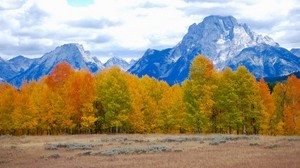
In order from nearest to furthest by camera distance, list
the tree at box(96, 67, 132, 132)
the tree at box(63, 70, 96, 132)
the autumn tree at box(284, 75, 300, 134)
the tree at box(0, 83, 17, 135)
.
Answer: the tree at box(63, 70, 96, 132) < the tree at box(96, 67, 132, 132) < the autumn tree at box(284, 75, 300, 134) < the tree at box(0, 83, 17, 135)

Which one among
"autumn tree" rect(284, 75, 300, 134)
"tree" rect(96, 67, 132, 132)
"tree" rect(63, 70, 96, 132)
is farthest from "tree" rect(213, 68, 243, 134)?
"tree" rect(63, 70, 96, 132)

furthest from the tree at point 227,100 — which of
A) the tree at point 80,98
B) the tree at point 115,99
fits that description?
the tree at point 80,98

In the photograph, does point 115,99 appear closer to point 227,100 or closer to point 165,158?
point 227,100

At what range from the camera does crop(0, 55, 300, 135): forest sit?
59844 mm

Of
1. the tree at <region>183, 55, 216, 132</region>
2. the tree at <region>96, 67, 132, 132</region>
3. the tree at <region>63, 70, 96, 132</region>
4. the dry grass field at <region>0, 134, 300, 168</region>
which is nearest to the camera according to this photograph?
the dry grass field at <region>0, 134, 300, 168</region>

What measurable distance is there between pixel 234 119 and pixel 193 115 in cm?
680

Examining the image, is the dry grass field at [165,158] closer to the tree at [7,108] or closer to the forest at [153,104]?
the forest at [153,104]

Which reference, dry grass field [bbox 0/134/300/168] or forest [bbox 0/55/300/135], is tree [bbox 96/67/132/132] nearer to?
forest [bbox 0/55/300/135]

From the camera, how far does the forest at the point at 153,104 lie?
196 ft

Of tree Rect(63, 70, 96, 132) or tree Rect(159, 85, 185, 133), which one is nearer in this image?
tree Rect(63, 70, 96, 132)

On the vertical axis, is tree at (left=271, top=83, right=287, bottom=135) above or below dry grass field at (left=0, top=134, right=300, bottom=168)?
above

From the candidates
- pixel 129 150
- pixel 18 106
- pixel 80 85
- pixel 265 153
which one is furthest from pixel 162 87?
pixel 265 153

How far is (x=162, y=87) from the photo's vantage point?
86750mm

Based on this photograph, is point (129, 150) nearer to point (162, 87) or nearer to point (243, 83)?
point (243, 83)
